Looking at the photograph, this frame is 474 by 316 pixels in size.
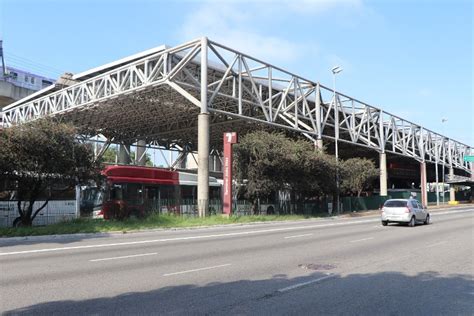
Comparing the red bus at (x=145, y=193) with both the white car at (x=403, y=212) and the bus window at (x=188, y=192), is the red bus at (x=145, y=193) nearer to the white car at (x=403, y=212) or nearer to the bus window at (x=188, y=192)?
the bus window at (x=188, y=192)

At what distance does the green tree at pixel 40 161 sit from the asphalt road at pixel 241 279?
22.0 feet

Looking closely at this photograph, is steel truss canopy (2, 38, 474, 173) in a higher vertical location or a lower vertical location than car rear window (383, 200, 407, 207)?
higher

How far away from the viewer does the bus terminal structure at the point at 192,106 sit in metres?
34.3

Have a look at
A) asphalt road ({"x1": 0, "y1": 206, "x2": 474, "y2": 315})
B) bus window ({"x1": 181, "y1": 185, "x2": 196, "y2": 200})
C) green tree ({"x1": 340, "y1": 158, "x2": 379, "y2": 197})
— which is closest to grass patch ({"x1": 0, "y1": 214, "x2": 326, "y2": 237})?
bus window ({"x1": 181, "y1": 185, "x2": 196, "y2": 200})

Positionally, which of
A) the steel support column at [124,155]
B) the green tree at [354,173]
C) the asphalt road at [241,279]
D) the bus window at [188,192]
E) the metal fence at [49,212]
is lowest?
the asphalt road at [241,279]

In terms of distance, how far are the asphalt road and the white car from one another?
32.5ft

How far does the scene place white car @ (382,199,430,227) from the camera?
2497cm

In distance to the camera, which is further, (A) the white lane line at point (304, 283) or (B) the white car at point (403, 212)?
(B) the white car at point (403, 212)

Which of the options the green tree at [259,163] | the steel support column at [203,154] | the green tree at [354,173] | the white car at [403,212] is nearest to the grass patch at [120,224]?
the steel support column at [203,154]

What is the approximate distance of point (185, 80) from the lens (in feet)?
132

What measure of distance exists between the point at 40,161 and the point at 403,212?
1861 cm

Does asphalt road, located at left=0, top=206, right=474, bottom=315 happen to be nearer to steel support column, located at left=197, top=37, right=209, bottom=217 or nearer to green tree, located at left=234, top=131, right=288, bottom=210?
steel support column, located at left=197, top=37, right=209, bottom=217

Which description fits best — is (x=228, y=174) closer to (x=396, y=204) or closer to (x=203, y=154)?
(x=203, y=154)

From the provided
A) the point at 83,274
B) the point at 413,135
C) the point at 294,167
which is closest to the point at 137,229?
the point at 83,274
